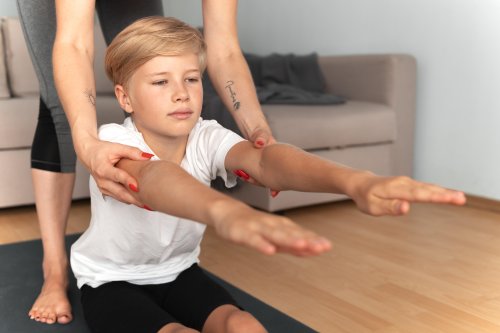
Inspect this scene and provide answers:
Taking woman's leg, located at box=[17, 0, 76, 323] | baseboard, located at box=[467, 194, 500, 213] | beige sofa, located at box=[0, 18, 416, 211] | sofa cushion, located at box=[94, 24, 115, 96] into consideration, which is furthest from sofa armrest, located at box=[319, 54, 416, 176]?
woman's leg, located at box=[17, 0, 76, 323]

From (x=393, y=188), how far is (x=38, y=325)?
97 cm

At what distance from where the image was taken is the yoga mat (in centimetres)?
148

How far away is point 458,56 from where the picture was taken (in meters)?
2.89

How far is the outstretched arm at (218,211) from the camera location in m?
0.71

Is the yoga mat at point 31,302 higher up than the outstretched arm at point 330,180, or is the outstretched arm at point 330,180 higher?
the outstretched arm at point 330,180

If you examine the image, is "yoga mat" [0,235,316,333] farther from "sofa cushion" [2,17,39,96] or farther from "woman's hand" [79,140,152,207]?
"sofa cushion" [2,17,39,96]

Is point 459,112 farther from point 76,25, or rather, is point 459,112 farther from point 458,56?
point 76,25

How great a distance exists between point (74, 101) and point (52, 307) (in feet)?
1.76

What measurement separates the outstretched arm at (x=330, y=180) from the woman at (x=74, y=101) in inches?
1.9

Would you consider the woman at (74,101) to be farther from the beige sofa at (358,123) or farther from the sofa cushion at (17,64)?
the sofa cushion at (17,64)

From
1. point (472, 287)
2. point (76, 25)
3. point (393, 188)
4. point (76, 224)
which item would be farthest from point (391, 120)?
point (393, 188)

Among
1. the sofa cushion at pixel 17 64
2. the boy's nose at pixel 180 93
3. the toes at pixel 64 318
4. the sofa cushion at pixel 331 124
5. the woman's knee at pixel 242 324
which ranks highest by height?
the boy's nose at pixel 180 93

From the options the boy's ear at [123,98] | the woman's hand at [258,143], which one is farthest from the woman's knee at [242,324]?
the boy's ear at [123,98]

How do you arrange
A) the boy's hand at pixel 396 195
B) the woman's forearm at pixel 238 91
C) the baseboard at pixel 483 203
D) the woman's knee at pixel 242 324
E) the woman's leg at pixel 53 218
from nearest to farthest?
the boy's hand at pixel 396 195
the woman's knee at pixel 242 324
the woman's forearm at pixel 238 91
the woman's leg at pixel 53 218
the baseboard at pixel 483 203
